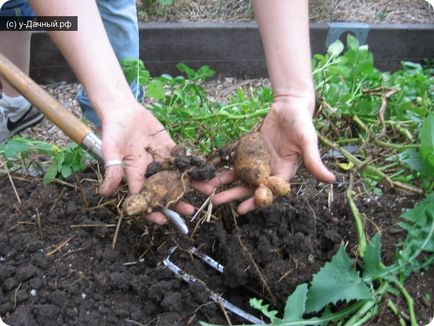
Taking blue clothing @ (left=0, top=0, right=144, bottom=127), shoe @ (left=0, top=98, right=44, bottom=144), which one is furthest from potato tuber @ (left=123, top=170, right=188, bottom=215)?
shoe @ (left=0, top=98, right=44, bottom=144)

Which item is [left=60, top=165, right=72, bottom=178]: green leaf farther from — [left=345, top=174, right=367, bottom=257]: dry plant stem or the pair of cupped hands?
[left=345, top=174, right=367, bottom=257]: dry plant stem

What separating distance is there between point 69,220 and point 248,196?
0.46m

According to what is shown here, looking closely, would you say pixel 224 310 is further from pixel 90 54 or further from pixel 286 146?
pixel 90 54

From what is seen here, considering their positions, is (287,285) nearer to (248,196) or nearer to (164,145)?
(248,196)

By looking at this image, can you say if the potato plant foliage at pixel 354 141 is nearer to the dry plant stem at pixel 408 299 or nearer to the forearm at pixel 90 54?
the dry plant stem at pixel 408 299

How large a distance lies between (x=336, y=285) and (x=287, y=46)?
633mm

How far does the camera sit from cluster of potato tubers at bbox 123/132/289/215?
120 cm

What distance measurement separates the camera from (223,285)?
4.19 ft

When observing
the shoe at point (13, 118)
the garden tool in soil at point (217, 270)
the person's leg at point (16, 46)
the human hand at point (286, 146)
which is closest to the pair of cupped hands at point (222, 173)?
the human hand at point (286, 146)

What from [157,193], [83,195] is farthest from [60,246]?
[157,193]

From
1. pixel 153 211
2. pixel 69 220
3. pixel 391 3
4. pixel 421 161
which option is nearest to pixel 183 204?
pixel 153 211

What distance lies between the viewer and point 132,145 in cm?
131

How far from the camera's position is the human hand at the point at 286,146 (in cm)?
125

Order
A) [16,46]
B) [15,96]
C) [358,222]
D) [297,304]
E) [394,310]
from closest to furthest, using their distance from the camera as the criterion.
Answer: [297,304] < [394,310] < [358,222] < [16,46] < [15,96]
